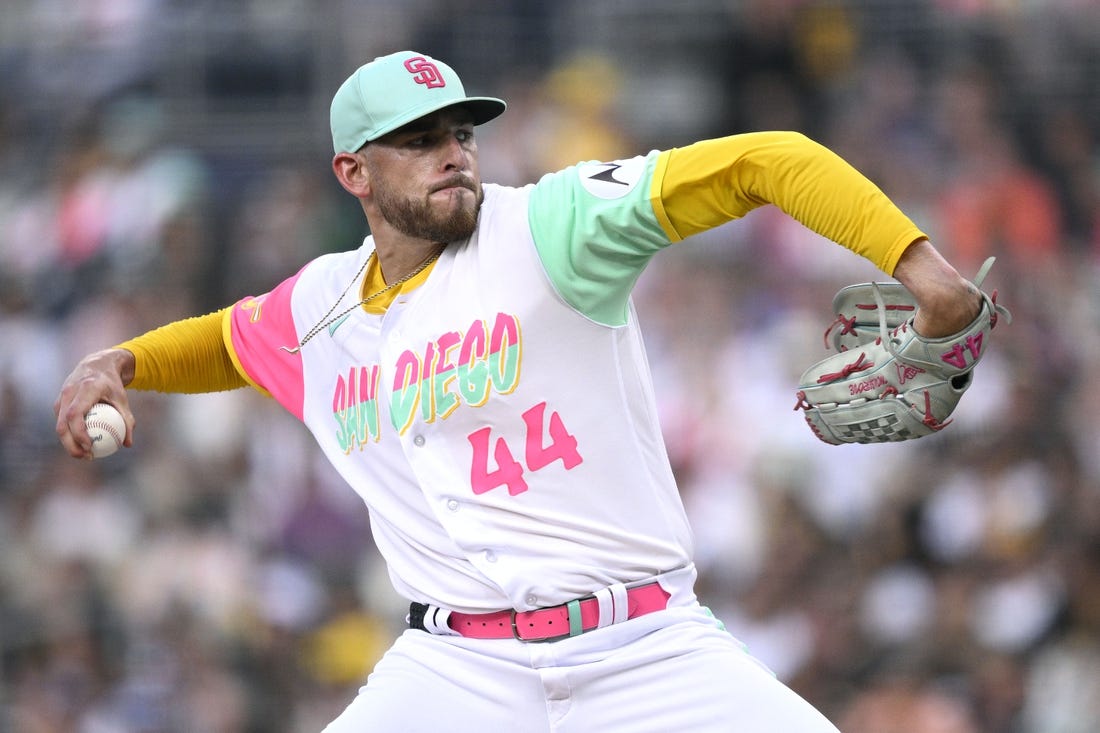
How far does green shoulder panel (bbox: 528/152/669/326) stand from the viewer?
408cm

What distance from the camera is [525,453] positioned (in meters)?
4.33

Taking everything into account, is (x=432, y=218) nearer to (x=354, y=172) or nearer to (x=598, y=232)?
(x=354, y=172)

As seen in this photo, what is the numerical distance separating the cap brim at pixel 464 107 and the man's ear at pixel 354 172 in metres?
0.15

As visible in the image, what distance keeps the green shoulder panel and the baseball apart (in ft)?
4.14

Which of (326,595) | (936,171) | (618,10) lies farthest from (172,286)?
(936,171)

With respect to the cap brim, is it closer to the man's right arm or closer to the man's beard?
the man's beard

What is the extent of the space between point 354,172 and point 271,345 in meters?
0.63

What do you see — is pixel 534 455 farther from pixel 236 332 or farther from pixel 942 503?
pixel 942 503

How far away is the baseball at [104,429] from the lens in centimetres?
442

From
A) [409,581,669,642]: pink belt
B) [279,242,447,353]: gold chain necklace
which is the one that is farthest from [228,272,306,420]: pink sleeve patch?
[409,581,669,642]: pink belt

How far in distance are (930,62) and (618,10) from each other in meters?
2.29

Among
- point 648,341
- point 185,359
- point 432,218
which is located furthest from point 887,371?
point 648,341

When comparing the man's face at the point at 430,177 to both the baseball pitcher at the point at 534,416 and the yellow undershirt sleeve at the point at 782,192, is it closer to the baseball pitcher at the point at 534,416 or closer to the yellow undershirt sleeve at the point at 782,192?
the baseball pitcher at the point at 534,416

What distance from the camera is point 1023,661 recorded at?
7918 mm
